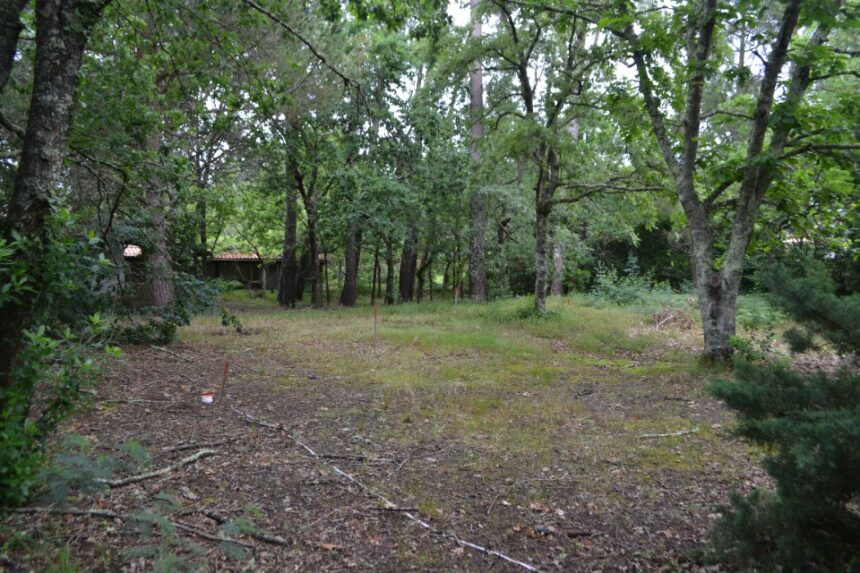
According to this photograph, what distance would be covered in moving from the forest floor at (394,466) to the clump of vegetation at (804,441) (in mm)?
344

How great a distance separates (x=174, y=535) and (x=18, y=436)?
3.00 feet

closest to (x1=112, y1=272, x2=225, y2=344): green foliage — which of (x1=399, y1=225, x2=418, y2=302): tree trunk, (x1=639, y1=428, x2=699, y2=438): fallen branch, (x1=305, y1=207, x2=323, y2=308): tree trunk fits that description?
(x1=639, y1=428, x2=699, y2=438): fallen branch

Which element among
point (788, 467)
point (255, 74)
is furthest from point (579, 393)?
point (255, 74)

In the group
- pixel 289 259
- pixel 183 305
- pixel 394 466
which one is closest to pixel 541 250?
pixel 183 305

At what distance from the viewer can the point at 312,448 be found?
15.0 feet

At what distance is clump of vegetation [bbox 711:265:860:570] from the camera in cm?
187

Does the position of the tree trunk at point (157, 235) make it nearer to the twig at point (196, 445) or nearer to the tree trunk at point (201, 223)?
the tree trunk at point (201, 223)

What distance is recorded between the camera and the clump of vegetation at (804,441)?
1873 mm

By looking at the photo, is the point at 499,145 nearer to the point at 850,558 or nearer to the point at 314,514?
the point at 314,514

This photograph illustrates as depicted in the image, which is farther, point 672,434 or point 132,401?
point 132,401

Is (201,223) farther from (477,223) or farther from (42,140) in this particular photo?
(477,223)

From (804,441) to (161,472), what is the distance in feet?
12.2

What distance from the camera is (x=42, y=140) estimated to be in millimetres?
3109

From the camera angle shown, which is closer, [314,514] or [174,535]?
[174,535]
